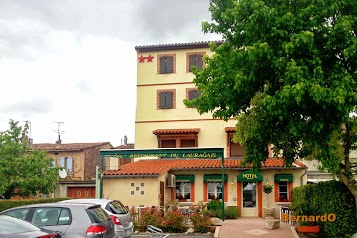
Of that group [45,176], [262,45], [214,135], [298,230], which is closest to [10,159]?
[45,176]

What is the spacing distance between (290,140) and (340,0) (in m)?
4.42

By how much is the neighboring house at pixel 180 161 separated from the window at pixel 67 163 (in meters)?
7.90

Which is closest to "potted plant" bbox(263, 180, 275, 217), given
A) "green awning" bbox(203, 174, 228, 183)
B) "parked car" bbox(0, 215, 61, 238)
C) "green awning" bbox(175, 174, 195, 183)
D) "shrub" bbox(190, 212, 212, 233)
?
"green awning" bbox(203, 174, 228, 183)

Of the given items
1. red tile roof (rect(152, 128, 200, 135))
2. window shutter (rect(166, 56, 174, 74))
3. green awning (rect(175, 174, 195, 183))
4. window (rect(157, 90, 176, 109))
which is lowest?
green awning (rect(175, 174, 195, 183))

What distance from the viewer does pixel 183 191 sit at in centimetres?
2741

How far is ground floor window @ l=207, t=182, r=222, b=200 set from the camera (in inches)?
1059

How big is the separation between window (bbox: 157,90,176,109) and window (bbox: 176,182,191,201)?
7250mm

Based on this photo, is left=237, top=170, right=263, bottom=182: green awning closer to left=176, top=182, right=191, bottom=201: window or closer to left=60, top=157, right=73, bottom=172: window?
left=176, top=182, right=191, bottom=201: window

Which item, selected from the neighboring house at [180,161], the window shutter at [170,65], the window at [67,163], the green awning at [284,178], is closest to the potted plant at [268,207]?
the neighboring house at [180,161]

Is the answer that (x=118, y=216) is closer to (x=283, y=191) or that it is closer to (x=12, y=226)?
(x=12, y=226)

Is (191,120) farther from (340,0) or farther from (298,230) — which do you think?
(340,0)

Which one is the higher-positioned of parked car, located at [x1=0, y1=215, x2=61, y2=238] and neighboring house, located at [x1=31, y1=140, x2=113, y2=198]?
neighboring house, located at [x1=31, y1=140, x2=113, y2=198]

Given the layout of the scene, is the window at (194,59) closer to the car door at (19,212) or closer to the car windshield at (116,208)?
the car windshield at (116,208)

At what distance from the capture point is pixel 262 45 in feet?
36.5
